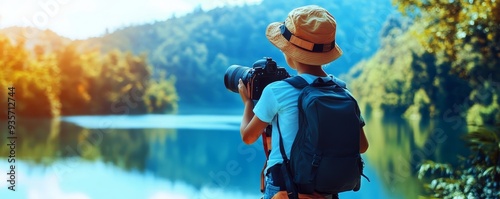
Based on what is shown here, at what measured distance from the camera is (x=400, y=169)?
8.12 meters

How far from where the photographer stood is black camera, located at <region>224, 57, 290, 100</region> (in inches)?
51.3

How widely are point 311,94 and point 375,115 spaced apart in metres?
8.89

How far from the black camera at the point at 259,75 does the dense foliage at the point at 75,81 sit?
418cm

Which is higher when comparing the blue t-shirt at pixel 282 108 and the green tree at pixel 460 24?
the green tree at pixel 460 24

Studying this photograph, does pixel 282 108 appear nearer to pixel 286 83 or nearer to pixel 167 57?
pixel 286 83

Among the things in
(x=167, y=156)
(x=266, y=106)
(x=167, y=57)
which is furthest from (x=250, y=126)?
(x=167, y=57)

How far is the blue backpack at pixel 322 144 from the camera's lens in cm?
118

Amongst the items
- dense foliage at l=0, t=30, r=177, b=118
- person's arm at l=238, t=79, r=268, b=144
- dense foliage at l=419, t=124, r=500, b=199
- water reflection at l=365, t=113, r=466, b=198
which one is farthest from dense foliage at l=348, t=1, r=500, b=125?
person's arm at l=238, t=79, r=268, b=144

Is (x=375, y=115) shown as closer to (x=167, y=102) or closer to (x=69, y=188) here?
(x=167, y=102)

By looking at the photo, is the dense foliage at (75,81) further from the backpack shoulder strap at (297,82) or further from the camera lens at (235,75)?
the backpack shoulder strap at (297,82)

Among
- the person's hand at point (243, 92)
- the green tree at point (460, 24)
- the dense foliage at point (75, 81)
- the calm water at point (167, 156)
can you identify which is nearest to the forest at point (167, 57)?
the dense foliage at point (75, 81)

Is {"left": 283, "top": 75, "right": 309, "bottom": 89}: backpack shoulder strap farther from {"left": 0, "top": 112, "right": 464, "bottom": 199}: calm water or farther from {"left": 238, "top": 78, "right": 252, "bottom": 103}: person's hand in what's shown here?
{"left": 0, "top": 112, "right": 464, "bottom": 199}: calm water

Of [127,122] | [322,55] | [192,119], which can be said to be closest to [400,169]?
[192,119]

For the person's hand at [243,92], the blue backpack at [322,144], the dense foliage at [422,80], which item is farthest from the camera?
the dense foliage at [422,80]
